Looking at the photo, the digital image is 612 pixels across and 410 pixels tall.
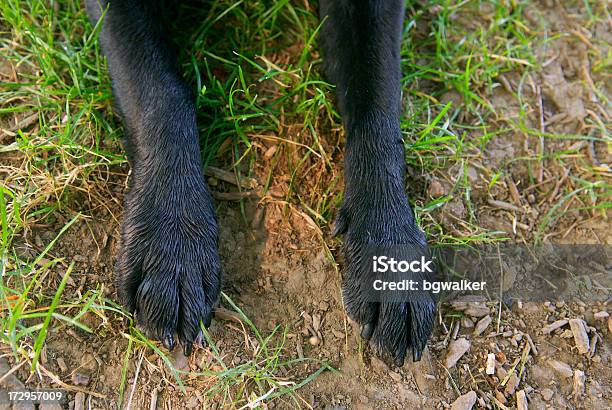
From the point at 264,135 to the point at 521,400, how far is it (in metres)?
1.09

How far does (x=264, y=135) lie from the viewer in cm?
196

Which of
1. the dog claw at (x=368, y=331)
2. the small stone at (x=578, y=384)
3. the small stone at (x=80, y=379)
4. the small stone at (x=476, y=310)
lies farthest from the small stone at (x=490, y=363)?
the small stone at (x=80, y=379)

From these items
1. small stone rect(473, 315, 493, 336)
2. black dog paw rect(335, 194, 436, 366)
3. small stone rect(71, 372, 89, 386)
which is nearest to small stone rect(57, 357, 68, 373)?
small stone rect(71, 372, 89, 386)

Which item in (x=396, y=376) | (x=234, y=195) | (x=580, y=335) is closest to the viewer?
(x=396, y=376)

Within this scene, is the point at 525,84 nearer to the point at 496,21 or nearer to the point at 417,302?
the point at 496,21

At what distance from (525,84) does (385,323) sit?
116cm

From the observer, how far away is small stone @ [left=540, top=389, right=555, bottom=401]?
163 cm

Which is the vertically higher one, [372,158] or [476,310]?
[372,158]

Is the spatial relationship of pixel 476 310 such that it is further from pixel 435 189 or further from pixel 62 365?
pixel 62 365

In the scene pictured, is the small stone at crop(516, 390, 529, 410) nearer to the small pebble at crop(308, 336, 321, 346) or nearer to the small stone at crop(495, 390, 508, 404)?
the small stone at crop(495, 390, 508, 404)

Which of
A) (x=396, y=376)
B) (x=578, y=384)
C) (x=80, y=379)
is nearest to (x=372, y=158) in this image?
(x=396, y=376)

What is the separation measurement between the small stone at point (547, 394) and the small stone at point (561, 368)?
0.06m

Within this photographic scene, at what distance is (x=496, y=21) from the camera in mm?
2305

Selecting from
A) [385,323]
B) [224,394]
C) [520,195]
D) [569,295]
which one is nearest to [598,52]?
[520,195]
